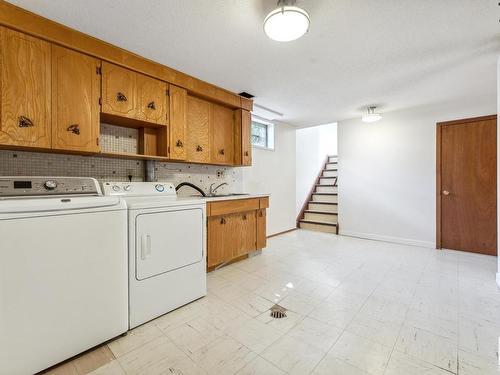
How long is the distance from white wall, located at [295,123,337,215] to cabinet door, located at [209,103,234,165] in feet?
7.99

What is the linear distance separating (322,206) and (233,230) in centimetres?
324

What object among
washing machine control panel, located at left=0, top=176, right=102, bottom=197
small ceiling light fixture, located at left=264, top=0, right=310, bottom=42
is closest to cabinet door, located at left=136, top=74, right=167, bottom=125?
washing machine control panel, located at left=0, top=176, right=102, bottom=197

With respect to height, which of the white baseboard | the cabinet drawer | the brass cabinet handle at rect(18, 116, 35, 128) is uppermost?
the brass cabinet handle at rect(18, 116, 35, 128)

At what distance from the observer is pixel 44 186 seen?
5.56 ft

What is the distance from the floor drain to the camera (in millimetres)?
2002

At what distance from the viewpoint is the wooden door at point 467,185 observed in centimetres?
360

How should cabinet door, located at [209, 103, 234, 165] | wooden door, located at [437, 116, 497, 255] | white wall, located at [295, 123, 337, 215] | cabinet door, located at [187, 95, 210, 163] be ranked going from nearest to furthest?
cabinet door, located at [187, 95, 210, 163]
cabinet door, located at [209, 103, 234, 165]
wooden door, located at [437, 116, 497, 255]
white wall, located at [295, 123, 337, 215]

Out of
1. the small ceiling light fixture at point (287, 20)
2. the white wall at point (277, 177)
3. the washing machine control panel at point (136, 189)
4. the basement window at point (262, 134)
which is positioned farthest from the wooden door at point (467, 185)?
the washing machine control panel at point (136, 189)

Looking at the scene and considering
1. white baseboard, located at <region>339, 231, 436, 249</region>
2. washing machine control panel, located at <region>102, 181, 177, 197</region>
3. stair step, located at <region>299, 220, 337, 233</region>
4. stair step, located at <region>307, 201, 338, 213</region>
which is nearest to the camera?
washing machine control panel, located at <region>102, 181, 177, 197</region>

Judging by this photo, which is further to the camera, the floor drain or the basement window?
the basement window

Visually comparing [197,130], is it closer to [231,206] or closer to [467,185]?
[231,206]

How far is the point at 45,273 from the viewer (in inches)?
55.7

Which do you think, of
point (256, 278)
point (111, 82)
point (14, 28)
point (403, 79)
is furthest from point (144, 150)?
point (403, 79)

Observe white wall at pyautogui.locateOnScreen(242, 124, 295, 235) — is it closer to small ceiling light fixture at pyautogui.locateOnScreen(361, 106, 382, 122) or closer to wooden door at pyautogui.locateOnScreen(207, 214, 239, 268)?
wooden door at pyautogui.locateOnScreen(207, 214, 239, 268)
